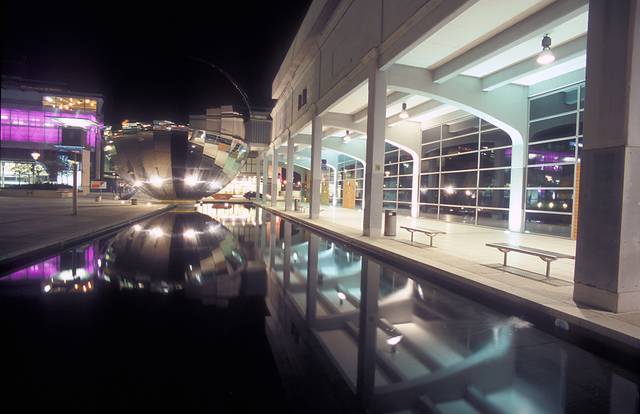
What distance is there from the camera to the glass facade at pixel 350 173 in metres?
33.9

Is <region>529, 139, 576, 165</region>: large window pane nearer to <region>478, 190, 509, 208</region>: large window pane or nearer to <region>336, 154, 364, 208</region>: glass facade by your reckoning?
<region>478, 190, 509, 208</region>: large window pane

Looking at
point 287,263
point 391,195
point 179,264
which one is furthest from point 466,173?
point 179,264

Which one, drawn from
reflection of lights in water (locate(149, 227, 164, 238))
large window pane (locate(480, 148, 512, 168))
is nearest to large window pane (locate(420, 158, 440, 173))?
large window pane (locate(480, 148, 512, 168))

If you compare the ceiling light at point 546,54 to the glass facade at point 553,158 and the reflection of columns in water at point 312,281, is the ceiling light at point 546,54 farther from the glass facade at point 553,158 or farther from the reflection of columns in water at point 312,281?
the reflection of columns in water at point 312,281

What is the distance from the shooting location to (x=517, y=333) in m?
4.48

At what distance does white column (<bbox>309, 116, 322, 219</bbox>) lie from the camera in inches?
762

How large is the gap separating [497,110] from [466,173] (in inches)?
206

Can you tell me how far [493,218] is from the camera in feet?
56.6

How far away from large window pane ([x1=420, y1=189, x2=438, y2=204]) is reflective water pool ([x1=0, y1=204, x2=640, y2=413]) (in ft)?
51.2

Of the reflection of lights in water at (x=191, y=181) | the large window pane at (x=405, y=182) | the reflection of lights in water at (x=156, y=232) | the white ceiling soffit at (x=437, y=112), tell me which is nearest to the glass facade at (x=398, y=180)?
the large window pane at (x=405, y=182)

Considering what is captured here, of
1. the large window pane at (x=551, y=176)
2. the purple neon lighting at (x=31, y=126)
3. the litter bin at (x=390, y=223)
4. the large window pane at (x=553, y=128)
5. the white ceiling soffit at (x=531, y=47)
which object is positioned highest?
the purple neon lighting at (x=31, y=126)

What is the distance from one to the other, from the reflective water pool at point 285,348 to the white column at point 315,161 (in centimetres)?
1307

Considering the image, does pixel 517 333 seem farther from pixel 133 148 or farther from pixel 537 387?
pixel 133 148

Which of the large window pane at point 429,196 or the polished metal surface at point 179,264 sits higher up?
the large window pane at point 429,196
